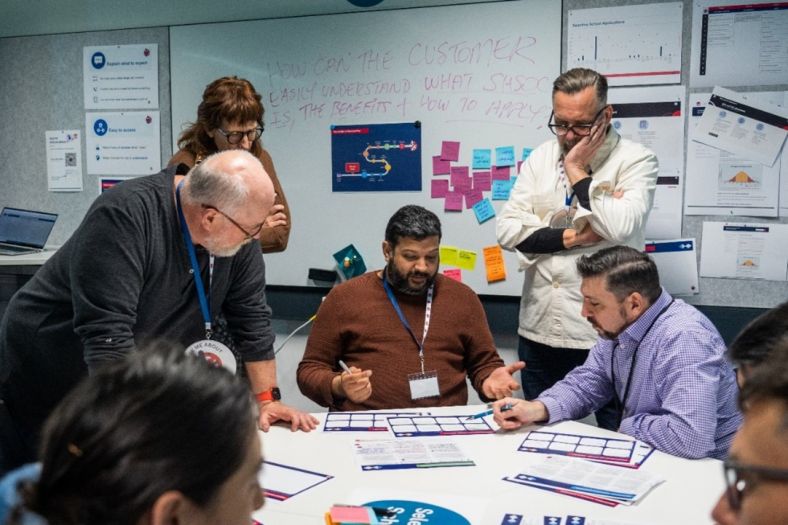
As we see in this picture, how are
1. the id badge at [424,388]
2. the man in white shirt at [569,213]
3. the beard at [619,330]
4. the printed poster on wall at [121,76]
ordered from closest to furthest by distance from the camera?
the beard at [619,330] → the id badge at [424,388] → the man in white shirt at [569,213] → the printed poster on wall at [121,76]

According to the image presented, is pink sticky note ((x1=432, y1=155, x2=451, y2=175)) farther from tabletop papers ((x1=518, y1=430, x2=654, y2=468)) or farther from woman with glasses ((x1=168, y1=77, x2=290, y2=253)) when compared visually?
tabletop papers ((x1=518, y1=430, x2=654, y2=468))

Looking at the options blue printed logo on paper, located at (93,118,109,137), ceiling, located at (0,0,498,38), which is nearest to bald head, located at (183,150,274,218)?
ceiling, located at (0,0,498,38)

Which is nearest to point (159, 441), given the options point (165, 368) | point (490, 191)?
point (165, 368)

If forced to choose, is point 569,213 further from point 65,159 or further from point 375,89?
→ point 65,159

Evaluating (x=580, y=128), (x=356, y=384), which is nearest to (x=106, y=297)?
(x=356, y=384)

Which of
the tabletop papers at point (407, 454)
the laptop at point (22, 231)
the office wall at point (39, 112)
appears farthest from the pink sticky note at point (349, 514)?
the office wall at point (39, 112)

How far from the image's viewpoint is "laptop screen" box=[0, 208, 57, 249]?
329cm

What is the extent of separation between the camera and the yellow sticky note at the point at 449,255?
3.26 meters

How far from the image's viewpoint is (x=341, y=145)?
3.34 meters

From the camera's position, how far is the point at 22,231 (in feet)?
10.9

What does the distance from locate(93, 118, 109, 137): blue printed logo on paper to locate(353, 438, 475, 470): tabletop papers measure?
2.68 metres

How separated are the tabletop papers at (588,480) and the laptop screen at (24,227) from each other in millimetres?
2694

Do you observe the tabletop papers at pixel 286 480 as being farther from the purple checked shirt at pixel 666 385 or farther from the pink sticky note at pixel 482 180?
the pink sticky note at pixel 482 180

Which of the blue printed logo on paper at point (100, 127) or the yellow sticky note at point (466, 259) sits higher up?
the blue printed logo on paper at point (100, 127)
